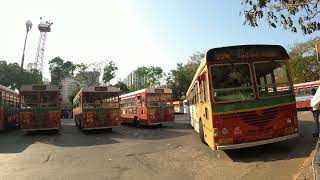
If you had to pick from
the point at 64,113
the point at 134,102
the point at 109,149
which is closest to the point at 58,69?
the point at 64,113

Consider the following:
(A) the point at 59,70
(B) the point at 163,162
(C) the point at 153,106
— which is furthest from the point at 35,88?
(A) the point at 59,70

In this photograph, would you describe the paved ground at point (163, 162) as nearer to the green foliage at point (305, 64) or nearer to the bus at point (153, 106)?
the bus at point (153, 106)

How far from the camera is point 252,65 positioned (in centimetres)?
1088

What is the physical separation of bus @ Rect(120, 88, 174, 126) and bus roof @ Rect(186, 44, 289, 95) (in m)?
14.4

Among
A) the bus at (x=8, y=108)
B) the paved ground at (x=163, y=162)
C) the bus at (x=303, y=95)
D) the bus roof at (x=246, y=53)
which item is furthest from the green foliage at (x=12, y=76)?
the bus roof at (x=246, y=53)

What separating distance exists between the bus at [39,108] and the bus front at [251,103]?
45.5 ft

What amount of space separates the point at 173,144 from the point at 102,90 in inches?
351

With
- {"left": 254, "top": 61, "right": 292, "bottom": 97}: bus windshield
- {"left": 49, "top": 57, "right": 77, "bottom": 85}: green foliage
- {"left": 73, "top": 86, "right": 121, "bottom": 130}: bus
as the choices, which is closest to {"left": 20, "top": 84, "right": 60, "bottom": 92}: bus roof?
{"left": 73, "top": 86, "right": 121, "bottom": 130}: bus

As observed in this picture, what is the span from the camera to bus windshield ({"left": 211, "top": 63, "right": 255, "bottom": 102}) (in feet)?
34.6

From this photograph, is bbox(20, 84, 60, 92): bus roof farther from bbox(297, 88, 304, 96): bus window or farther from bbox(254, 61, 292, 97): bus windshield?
bbox(297, 88, 304, 96): bus window

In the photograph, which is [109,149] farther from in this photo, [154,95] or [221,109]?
[154,95]

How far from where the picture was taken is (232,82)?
10.7m

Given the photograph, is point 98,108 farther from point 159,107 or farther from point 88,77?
point 88,77

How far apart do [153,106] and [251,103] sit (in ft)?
49.8
